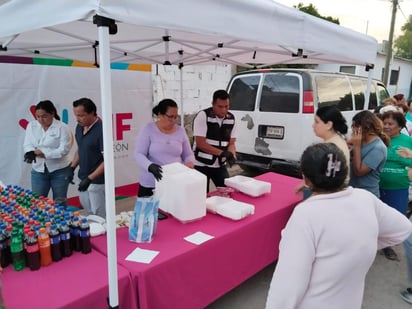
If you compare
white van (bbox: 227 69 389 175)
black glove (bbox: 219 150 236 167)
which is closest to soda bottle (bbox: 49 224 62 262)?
black glove (bbox: 219 150 236 167)

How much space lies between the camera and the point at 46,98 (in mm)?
3842

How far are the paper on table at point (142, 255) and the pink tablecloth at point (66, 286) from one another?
100mm

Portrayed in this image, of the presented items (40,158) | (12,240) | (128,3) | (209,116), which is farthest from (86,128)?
(128,3)

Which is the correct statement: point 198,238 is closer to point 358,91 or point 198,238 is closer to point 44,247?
point 44,247

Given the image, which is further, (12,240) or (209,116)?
(209,116)

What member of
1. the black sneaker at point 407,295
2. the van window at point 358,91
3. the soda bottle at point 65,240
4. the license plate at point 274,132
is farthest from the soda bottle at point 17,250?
the van window at point 358,91

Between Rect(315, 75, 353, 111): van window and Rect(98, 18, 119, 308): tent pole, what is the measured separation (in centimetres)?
374

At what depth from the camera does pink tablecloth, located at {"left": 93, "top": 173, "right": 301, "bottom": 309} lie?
1.58 meters

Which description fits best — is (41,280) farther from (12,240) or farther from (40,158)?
(40,158)

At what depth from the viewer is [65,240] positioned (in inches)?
62.6

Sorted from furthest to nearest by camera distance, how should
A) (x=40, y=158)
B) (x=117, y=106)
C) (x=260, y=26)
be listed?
1. (x=117, y=106)
2. (x=40, y=158)
3. (x=260, y=26)

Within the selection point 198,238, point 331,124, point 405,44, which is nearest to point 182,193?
point 198,238

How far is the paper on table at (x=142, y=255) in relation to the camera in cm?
161

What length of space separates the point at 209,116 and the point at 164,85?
336 centimetres
